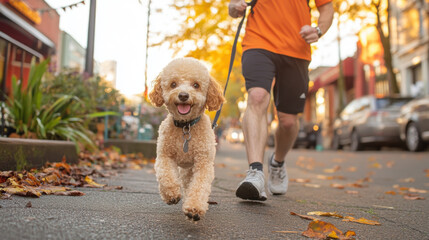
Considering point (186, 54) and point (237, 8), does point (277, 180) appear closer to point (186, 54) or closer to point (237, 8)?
point (237, 8)

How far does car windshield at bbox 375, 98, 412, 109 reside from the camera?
43.2 feet

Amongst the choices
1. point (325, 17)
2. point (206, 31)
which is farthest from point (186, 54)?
point (325, 17)

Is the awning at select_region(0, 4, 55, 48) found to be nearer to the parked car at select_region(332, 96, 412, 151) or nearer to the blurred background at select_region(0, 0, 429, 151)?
the blurred background at select_region(0, 0, 429, 151)

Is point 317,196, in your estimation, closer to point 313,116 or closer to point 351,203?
point 351,203

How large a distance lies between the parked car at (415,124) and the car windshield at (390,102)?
691 mm

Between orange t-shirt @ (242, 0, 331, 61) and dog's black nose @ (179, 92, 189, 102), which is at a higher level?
orange t-shirt @ (242, 0, 331, 61)

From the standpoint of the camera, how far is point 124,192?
356 cm

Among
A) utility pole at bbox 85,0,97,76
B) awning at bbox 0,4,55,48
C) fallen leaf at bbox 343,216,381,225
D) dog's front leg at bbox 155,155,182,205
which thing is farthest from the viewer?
awning at bbox 0,4,55,48

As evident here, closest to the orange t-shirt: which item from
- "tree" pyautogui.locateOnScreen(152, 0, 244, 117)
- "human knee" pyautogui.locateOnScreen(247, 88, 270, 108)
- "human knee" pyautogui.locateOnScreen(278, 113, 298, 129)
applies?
"human knee" pyautogui.locateOnScreen(247, 88, 270, 108)

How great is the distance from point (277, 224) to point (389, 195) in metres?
2.47

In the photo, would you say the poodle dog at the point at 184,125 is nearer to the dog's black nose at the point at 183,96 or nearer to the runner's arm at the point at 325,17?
the dog's black nose at the point at 183,96

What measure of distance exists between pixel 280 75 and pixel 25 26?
9656mm

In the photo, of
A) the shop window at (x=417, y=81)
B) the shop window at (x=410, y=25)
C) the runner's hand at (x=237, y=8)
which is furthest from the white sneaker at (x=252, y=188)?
the shop window at (x=410, y=25)

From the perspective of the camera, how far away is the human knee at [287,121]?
3963mm
